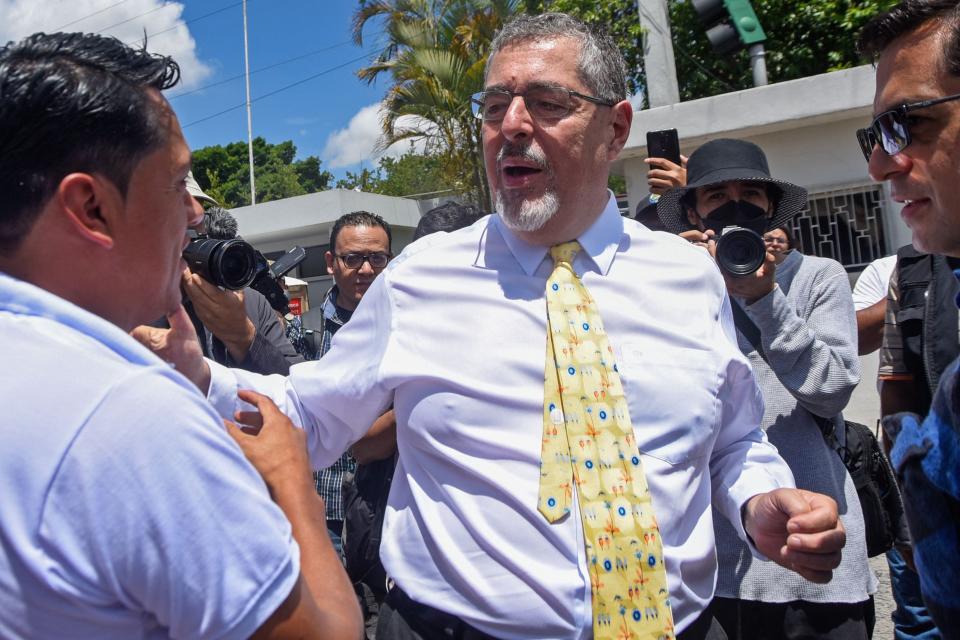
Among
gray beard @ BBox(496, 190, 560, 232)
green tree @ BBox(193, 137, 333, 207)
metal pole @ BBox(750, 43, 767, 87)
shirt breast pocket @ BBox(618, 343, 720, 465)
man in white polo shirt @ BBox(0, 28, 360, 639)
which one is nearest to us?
man in white polo shirt @ BBox(0, 28, 360, 639)

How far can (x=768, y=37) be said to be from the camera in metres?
12.8

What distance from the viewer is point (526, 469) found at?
180 centimetres

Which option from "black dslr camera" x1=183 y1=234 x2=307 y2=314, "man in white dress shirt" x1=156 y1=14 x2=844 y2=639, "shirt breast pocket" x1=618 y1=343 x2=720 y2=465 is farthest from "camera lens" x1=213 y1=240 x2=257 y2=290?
"shirt breast pocket" x1=618 y1=343 x2=720 y2=465

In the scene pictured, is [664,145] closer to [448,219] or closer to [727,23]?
[448,219]

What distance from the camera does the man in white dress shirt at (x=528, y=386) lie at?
1.74 metres

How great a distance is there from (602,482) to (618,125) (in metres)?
1.04

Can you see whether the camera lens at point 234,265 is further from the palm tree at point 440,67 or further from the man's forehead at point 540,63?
the palm tree at point 440,67

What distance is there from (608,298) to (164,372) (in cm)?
120

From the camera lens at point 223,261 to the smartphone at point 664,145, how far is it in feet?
4.94

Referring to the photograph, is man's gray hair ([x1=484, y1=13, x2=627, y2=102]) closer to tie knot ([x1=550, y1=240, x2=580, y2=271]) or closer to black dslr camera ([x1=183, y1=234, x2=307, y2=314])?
tie knot ([x1=550, y1=240, x2=580, y2=271])

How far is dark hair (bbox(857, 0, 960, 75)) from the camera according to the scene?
5.03 feet

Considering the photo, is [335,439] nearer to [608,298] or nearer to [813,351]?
[608,298]

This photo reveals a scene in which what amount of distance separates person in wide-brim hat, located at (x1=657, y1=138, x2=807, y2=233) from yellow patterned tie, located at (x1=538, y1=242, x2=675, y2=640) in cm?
106

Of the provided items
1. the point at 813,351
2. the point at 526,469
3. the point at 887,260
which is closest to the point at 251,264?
the point at 526,469
